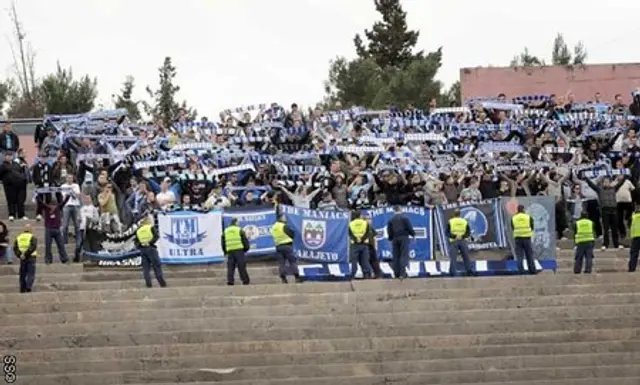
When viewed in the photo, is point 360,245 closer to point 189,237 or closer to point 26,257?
point 189,237

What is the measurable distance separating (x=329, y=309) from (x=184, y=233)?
4.55m

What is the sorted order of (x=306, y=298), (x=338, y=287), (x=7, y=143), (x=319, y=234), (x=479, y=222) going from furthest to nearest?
(x=7, y=143)
(x=479, y=222)
(x=319, y=234)
(x=338, y=287)
(x=306, y=298)

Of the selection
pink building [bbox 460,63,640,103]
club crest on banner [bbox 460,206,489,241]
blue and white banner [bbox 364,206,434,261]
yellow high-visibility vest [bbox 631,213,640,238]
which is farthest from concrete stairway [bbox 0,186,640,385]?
pink building [bbox 460,63,640,103]

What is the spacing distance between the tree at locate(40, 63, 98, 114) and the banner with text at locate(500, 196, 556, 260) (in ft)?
85.2

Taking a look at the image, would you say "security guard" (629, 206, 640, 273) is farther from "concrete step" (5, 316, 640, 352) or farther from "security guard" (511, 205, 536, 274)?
"concrete step" (5, 316, 640, 352)

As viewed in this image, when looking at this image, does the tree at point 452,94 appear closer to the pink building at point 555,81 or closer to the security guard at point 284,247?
the pink building at point 555,81

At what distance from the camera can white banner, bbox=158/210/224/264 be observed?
23.0m

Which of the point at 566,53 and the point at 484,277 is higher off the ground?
the point at 566,53

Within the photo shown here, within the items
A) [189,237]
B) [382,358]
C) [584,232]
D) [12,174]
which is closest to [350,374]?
[382,358]

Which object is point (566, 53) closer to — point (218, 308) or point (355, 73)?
point (355, 73)

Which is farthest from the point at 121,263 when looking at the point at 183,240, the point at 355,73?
the point at 355,73

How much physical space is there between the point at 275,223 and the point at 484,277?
4279mm

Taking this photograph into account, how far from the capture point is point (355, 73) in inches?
2014

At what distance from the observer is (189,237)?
75.6ft
